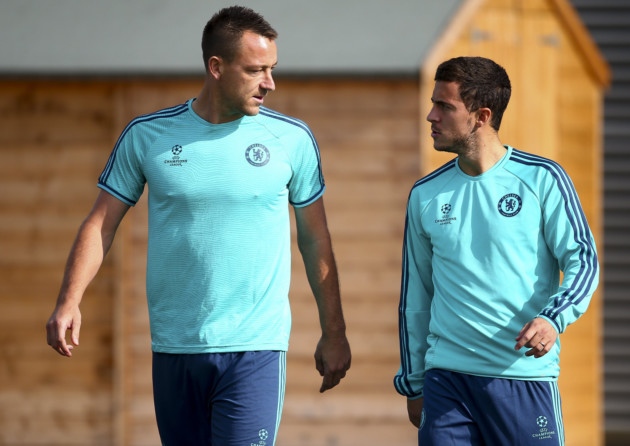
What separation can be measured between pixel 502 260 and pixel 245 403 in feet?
3.72

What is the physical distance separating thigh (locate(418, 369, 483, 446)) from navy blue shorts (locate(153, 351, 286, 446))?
61 cm

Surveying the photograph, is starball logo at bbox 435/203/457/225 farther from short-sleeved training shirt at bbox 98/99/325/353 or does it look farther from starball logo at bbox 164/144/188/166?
starball logo at bbox 164/144/188/166

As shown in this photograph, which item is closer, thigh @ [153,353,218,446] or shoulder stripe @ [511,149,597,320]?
shoulder stripe @ [511,149,597,320]

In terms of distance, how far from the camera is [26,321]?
356 inches

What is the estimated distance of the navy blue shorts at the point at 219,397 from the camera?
471 centimetres

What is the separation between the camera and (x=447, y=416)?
4.63m

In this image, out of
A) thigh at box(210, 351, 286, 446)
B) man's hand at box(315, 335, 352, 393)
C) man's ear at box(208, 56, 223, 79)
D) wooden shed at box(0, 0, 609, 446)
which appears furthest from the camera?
wooden shed at box(0, 0, 609, 446)

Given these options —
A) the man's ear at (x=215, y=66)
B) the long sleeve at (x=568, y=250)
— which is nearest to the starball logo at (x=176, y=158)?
the man's ear at (x=215, y=66)

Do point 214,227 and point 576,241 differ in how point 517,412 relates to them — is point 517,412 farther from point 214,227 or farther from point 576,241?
point 214,227

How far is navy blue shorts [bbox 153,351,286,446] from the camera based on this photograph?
4.71 m

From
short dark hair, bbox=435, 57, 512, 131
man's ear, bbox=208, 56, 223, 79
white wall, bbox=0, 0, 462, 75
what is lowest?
short dark hair, bbox=435, 57, 512, 131

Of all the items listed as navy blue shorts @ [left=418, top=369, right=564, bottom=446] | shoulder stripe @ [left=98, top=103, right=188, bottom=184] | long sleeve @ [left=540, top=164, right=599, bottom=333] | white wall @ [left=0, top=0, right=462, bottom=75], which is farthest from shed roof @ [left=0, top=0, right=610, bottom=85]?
navy blue shorts @ [left=418, top=369, right=564, bottom=446]

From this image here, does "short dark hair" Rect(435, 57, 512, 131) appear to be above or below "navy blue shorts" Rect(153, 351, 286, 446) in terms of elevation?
above

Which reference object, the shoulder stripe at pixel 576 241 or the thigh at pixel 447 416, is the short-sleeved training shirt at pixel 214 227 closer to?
the thigh at pixel 447 416
